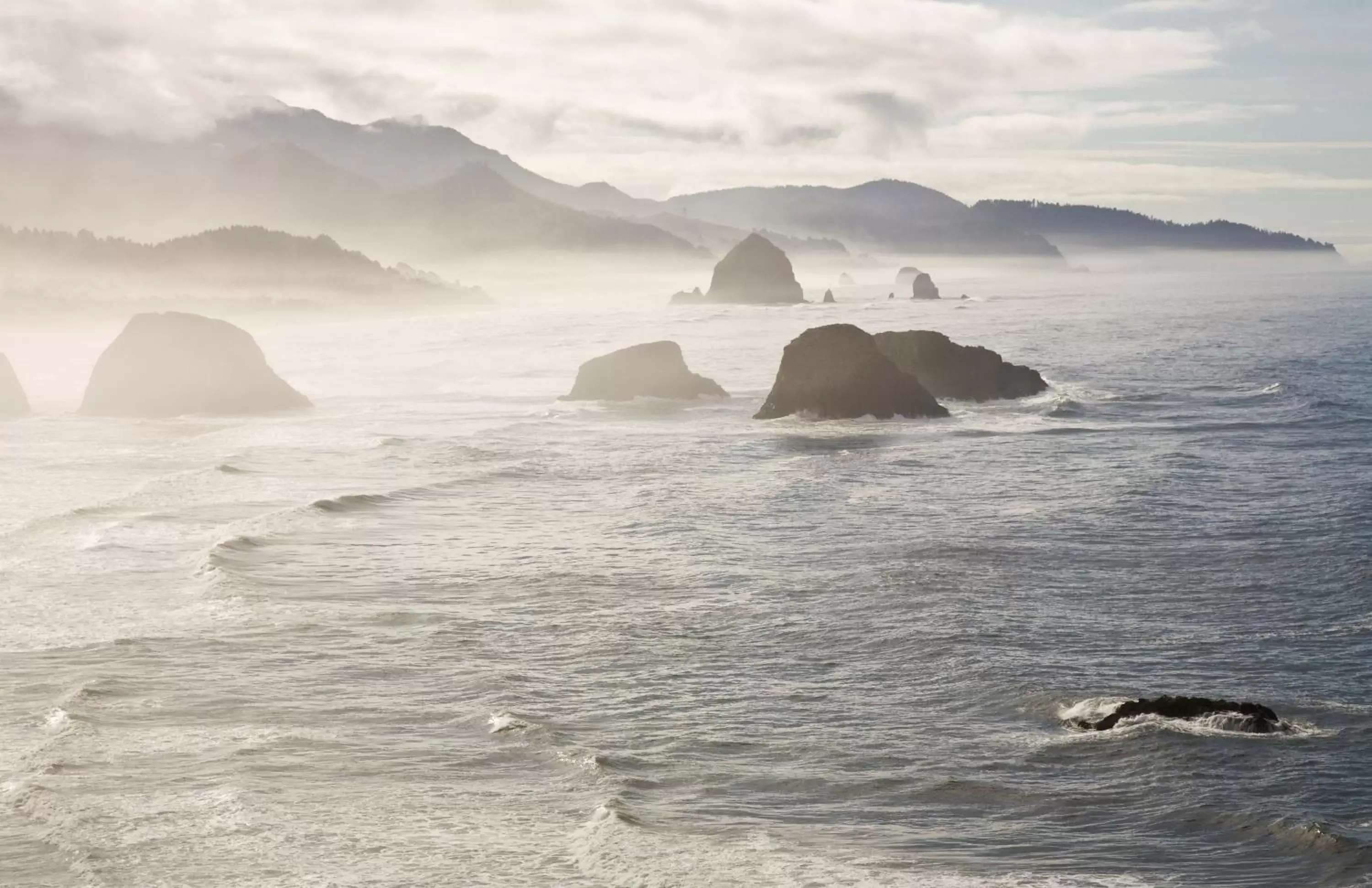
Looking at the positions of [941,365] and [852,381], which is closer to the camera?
[852,381]

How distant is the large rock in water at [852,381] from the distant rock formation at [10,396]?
4354 centimetres

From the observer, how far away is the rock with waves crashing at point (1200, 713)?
23.7m

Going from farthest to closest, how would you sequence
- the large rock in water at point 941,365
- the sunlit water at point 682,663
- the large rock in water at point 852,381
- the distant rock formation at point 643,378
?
the distant rock formation at point 643,378 → the large rock in water at point 941,365 → the large rock in water at point 852,381 → the sunlit water at point 682,663

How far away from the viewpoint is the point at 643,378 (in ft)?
278

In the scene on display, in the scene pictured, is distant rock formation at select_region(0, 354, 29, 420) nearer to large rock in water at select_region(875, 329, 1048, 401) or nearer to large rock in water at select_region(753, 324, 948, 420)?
large rock in water at select_region(753, 324, 948, 420)

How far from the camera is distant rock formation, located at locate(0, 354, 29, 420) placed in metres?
77.6

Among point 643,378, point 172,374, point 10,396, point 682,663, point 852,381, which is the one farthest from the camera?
point 643,378

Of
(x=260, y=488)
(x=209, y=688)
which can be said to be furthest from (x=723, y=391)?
(x=209, y=688)

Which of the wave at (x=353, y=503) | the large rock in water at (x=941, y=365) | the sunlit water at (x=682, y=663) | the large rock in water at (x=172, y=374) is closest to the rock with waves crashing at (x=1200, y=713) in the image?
the sunlit water at (x=682, y=663)

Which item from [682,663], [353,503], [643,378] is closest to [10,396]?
[643,378]

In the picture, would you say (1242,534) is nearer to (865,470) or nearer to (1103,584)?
(1103,584)

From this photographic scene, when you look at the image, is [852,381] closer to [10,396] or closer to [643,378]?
[643,378]

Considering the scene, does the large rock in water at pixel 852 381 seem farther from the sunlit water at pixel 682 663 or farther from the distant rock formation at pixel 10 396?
the distant rock formation at pixel 10 396

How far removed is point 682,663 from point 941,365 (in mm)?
52844
